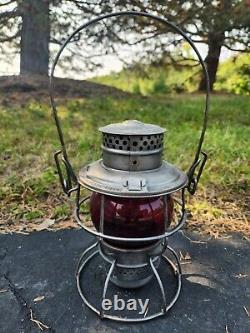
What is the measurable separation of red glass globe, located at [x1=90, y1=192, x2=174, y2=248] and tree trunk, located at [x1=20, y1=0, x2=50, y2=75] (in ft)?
8.40

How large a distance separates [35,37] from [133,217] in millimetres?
3243

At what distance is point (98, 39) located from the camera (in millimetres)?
3662

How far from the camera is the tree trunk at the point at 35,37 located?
3.22 m

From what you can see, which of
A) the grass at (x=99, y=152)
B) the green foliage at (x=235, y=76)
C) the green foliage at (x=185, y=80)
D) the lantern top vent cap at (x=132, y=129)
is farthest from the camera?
the green foliage at (x=185, y=80)

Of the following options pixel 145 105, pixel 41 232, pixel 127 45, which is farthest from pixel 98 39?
pixel 41 232

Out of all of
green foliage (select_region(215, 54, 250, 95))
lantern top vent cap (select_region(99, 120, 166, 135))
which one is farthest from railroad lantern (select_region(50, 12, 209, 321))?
green foliage (select_region(215, 54, 250, 95))

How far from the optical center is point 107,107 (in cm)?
361

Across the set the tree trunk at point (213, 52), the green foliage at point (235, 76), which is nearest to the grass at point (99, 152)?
the tree trunk at point (213, 52)

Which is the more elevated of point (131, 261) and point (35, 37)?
point (35, 37)

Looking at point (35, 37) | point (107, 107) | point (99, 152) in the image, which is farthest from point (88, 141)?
point (35, 37)

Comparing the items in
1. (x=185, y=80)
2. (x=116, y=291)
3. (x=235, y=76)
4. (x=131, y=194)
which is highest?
(x=235, y=76)

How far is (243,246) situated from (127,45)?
2.90 metres

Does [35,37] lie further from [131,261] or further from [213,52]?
[131,261]

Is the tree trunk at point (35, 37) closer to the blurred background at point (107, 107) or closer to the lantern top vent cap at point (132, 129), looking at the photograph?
the blurred background at point (107, 107)
